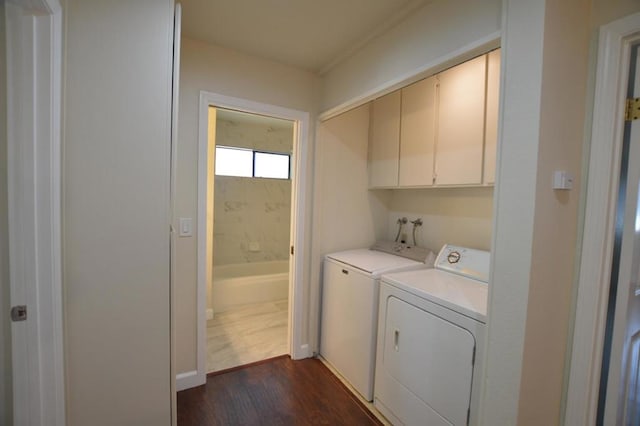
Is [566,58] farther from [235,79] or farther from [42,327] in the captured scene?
[42,327]

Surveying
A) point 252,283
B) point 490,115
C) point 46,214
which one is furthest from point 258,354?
point 490,115

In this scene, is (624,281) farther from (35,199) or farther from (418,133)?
(35,199)

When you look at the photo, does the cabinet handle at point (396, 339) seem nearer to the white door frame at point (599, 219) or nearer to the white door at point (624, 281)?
the white door frame at point (599, 219)

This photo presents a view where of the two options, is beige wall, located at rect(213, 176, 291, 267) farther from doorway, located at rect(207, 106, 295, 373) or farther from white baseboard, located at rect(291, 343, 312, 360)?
white baseboard, located at rect(291, 343, 312, 360)

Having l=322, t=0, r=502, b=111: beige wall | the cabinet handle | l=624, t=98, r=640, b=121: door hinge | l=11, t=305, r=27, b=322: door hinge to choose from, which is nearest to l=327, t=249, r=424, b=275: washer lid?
the cabinet handle

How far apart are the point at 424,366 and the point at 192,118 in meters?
2.20

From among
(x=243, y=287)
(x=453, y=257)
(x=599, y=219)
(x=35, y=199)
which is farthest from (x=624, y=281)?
(x=243, y=287)

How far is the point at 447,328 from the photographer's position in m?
1.41

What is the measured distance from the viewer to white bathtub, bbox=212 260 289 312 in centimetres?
339

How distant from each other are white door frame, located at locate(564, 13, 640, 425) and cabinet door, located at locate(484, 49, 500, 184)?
542 millimetres

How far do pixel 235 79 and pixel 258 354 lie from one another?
92.7 inches

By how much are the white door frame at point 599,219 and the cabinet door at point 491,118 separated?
1.78 feet

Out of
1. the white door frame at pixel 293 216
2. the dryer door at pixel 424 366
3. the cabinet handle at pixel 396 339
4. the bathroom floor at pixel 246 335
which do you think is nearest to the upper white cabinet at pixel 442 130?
the white door frame at pixel 293 216

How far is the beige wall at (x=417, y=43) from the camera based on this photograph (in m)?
1.24
